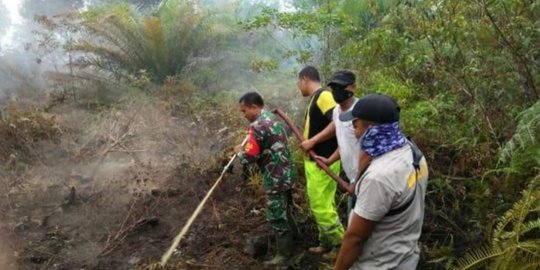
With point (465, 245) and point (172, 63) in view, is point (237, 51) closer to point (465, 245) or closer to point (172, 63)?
point (172, 63)

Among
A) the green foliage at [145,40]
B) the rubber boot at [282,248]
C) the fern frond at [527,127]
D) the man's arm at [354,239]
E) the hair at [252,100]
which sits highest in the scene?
the green foliage at [145,40]

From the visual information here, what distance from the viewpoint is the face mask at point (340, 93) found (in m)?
3.46

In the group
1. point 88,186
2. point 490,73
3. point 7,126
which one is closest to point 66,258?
point 88,186

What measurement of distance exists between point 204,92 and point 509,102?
18.4 feet

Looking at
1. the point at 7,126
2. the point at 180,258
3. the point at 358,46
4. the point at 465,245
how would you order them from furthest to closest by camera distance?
the point at 7,126 → the point at 358,46 → the point at 180,258 → the point at 465,245

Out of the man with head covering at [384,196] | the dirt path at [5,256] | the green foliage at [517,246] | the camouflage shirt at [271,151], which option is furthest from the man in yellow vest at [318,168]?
the dirt path at [5,256]

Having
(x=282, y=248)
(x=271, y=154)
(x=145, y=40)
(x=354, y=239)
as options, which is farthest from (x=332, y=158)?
(x=145, y=40)

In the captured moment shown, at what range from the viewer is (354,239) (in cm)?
213

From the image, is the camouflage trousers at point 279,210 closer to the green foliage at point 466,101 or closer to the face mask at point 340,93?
the face mask at point 340,93

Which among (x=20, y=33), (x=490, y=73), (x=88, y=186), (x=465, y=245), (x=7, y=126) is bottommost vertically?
(x=465, y=245)

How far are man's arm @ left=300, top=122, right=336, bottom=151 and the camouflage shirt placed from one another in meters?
0.22

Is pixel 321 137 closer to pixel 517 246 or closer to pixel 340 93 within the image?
pixel 340 93

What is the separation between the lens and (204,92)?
28.1 feet

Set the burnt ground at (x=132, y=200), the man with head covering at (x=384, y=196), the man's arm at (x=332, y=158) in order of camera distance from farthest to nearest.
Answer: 1. the burnt ground at (x=132, y=200)
2. the man's arm at (x=332, y=158)
3. the man with head covering at (x=384, y=196)
